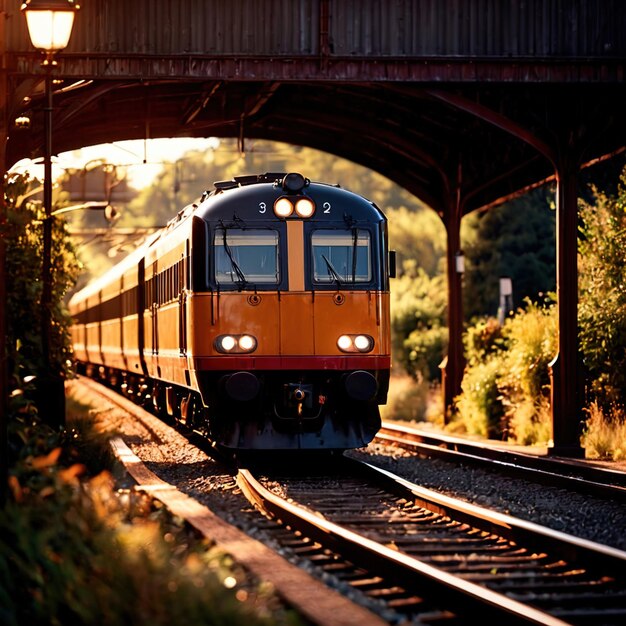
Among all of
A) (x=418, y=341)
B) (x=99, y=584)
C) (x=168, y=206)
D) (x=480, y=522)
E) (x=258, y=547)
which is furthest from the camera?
(x=168, y=206)

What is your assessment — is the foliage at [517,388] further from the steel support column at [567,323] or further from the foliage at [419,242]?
the foliage at [419,242]

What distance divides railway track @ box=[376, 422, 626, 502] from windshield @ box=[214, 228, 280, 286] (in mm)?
3308

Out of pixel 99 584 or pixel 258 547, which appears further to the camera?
pixel 258 547

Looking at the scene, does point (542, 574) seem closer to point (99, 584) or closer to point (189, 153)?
point (99, 584)

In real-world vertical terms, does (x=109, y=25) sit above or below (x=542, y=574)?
above

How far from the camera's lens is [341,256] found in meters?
14.5

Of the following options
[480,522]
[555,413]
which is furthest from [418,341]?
[480,522]

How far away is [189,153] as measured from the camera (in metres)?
109

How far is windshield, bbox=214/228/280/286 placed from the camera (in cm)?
1423

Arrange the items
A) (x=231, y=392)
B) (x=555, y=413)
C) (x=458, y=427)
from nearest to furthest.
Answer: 1. (x=231, y=392)
2. (x=555, y=413)
3. (x=458, y=427)

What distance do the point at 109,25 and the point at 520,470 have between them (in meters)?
6.88

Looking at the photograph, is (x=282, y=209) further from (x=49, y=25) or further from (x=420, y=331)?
(x=420, y=331)

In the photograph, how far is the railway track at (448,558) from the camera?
7.15 m

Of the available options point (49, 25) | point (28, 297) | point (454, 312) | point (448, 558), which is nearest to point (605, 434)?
point (454, 312)
